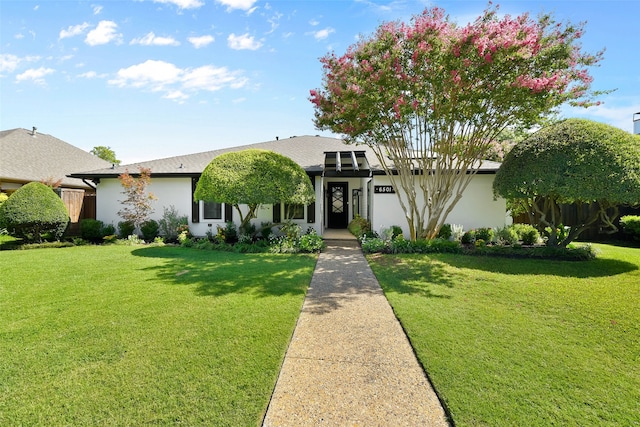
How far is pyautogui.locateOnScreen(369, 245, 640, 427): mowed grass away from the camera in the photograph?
7.45 feet

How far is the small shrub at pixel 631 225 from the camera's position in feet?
33.2

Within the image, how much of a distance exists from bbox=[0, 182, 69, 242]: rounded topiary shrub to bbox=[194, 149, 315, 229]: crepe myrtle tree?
206 inches

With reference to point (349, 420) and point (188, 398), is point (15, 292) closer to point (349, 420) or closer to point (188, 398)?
point (188, 398)

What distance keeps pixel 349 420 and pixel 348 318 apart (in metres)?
1.91

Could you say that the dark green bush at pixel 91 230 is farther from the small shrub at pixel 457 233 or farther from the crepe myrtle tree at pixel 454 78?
the small shrub at pixel 457 233

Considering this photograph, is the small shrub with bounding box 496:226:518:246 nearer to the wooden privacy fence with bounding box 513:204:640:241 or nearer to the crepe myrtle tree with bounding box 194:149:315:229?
the wooden privacy fence with bounding box 513:204:640:241

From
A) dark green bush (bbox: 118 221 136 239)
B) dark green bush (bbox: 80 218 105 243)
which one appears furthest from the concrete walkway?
dark green bush (bbox: 80 218 105 243)

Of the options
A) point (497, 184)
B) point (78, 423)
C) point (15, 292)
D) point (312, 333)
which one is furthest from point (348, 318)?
point (497, 184)

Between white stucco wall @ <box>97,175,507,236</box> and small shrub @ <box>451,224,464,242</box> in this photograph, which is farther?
white stucco wall @ <box>97,175,507,236</box>

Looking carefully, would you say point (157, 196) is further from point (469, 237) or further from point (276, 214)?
point (469, 237)

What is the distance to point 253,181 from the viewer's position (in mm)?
8859

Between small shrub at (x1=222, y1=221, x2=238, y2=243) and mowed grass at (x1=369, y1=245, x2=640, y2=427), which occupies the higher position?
small shrub at (x1=222, y1=221, x2=238, y2=243)

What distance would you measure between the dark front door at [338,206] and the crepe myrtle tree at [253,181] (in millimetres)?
5166

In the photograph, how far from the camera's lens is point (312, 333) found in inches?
140
